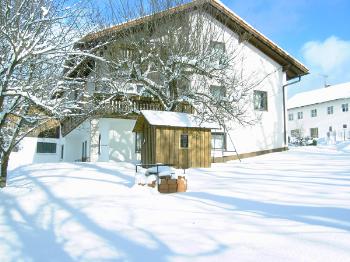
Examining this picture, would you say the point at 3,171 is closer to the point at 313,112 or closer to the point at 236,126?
the point at 236,126

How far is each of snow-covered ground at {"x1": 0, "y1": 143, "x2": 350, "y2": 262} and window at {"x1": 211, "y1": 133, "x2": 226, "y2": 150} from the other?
11.6 m

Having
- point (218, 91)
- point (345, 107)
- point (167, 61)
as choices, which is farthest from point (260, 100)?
point (345, 107)

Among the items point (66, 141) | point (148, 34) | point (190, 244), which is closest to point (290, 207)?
point (190, 244)

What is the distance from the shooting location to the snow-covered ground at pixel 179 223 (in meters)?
4.35

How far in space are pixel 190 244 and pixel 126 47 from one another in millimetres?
13711

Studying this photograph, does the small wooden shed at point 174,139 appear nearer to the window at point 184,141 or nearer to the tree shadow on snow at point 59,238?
the window at point 184,141

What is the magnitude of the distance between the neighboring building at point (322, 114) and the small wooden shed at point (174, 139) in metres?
30.5

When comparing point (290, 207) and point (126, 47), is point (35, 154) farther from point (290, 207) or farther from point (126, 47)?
point (290, 207)

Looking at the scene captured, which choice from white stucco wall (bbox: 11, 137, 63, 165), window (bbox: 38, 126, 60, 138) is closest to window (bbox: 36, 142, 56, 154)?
white stucco wall (bbox: 11, 137, 63, 165)

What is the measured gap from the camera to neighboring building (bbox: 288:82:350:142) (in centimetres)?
4444

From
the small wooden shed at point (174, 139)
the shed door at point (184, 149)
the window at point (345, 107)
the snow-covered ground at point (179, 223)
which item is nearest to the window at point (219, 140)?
the small wooden shed at point (174, 139)

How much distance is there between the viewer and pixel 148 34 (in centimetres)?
1684

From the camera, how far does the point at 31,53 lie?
22.6 feet

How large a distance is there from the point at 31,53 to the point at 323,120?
46573mm
